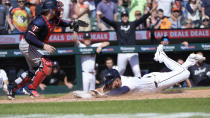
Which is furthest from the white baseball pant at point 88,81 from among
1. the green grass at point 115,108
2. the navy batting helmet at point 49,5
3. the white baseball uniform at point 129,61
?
the green grass at point 115,108

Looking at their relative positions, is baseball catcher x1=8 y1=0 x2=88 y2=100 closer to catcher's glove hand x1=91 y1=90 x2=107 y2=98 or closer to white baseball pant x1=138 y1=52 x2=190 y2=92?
catcher's glove hand x1=91 y1=90 x2=107 y2=98

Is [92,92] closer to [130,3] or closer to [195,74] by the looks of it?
[195,74]

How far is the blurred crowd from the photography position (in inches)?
411

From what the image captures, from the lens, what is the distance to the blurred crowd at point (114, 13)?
10.4 m

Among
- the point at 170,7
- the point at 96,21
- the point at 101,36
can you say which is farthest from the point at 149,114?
the point at 170,7

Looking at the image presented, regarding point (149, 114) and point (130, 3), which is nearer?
point (149, 114)

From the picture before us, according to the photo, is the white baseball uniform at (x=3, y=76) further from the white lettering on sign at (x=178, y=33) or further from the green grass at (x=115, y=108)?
the white lettering on sign at (x=178, y=33)

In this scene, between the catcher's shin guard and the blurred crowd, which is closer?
the catcher's shin guard

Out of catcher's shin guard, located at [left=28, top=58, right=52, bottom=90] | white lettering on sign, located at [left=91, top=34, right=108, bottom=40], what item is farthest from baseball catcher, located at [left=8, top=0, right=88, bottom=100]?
white lettering on sign, located at [left=91, top=34, right=108, bottom=40]

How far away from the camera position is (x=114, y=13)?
37.2 feet

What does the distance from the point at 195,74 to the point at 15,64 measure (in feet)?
15.2

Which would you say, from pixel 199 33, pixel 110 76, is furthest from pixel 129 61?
pixel 110 76

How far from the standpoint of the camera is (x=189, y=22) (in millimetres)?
11719

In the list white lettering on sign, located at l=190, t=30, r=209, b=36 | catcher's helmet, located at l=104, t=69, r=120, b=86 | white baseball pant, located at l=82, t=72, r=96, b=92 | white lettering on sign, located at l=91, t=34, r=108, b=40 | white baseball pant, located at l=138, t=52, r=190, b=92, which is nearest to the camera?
catcher's helmet, located at l=104, t=69, r=120, b=86
